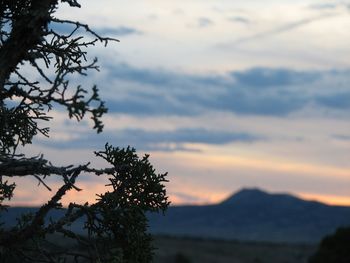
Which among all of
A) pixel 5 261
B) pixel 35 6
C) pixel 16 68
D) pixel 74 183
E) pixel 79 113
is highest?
pixel 35 6

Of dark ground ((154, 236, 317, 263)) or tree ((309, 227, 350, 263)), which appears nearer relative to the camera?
tree ((309, 227, 350, 263))

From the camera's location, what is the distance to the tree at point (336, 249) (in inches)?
2461

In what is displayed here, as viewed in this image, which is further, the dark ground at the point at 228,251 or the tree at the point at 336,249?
the dark ground at the point at 228,251

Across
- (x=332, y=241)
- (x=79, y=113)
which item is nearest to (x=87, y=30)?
(x=79, y=113)

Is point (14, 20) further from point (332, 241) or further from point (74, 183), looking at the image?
point (332, 241)

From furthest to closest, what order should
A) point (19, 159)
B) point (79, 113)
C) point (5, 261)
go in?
point (5, 261)
point (19, 159)
point (79, 113)

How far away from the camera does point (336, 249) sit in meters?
63.8

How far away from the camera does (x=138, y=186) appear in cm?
1373

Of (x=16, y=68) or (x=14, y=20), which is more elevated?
(x=14, y=20)

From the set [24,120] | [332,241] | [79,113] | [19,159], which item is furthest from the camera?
[332,241]

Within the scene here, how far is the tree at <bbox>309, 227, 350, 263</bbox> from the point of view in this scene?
62500 mm

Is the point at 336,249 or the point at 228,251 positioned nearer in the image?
the point at 336,249

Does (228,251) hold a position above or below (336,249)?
above

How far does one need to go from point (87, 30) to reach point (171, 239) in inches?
4927
